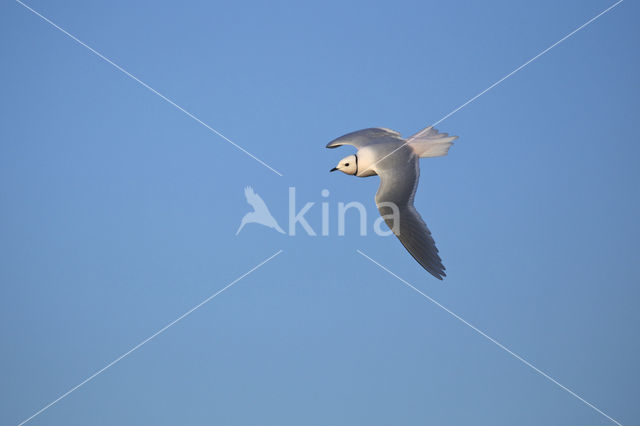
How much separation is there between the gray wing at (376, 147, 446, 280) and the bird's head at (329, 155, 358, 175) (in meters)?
0.25

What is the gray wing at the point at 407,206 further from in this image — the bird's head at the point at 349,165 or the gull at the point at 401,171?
the bird's head at the point at 349,165

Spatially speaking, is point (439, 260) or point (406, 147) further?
point (406, 147)

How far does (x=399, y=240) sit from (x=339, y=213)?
61 centimetres

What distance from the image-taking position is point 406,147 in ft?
19.4

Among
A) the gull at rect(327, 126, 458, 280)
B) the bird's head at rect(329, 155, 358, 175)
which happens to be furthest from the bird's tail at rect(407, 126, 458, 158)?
the bird's head at rect(329, 155, 358, 175)

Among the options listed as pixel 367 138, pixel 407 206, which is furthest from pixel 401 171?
pixel 367 138

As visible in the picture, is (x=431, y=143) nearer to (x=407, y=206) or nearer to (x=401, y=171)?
(x=401, y=171)

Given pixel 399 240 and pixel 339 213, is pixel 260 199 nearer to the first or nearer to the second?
pixel 339 213

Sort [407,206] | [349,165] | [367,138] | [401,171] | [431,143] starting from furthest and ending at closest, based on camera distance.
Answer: [367,138] → [349,165] → [431,143] → [401,171] → [407,206]

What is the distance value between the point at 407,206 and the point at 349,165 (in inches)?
26.3

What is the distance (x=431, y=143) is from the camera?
589 centimetres

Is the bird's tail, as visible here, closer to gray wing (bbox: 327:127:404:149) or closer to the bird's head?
gray wing (bbox: 327:127:404:149)

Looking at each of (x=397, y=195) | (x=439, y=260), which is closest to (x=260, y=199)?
(x=397, y=195)

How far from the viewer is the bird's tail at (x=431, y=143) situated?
5855 millimetres
